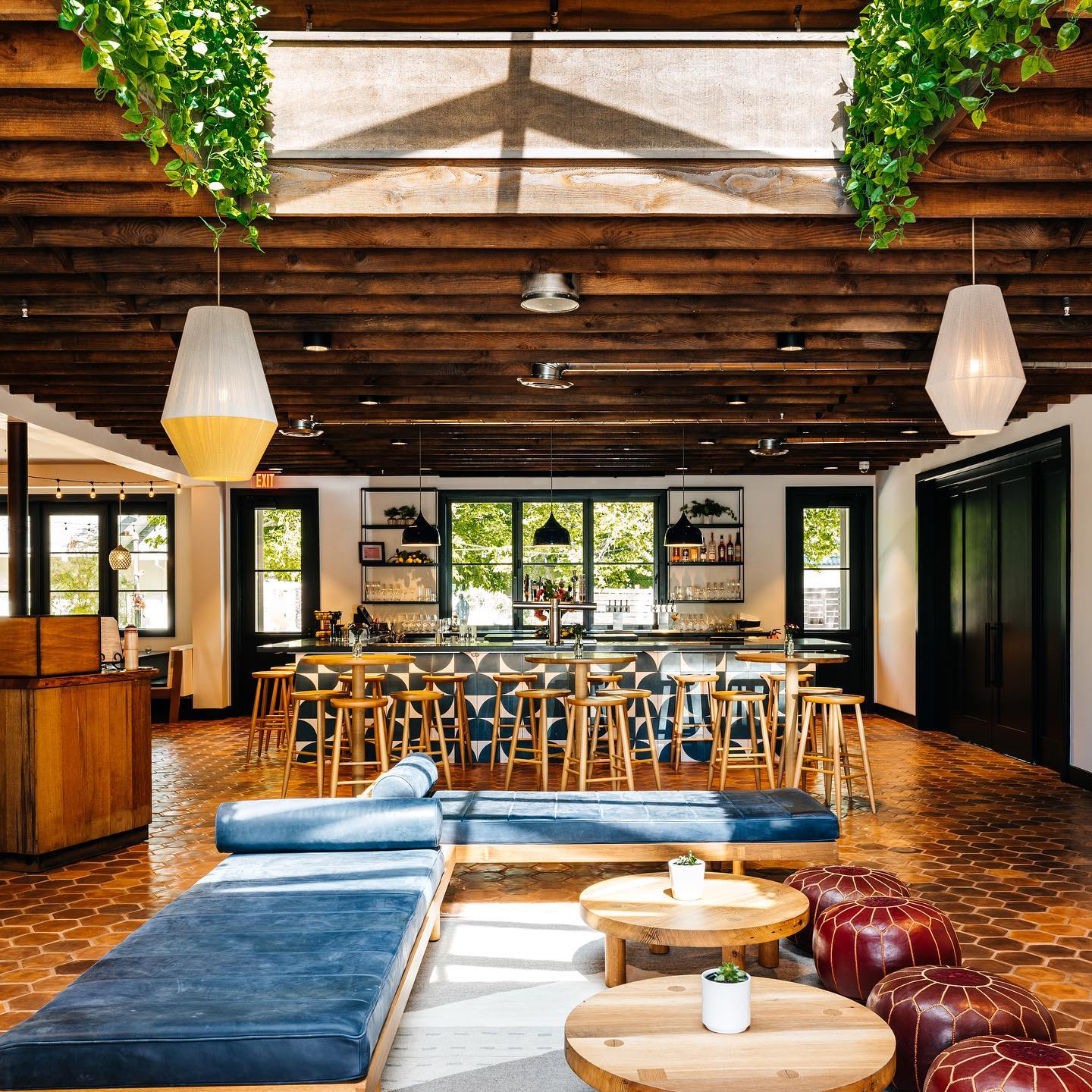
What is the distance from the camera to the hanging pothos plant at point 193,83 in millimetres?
2814

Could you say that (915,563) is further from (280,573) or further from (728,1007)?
(728,1007)

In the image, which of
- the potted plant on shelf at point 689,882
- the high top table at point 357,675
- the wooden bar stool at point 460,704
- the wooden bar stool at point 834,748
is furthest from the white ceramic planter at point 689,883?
the wooden bar stool at point 460,704

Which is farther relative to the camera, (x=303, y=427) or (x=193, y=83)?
(x=303, y=427)

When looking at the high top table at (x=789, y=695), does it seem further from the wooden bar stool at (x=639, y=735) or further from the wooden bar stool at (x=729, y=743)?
the wooden bar stool at (x=639, y=735)

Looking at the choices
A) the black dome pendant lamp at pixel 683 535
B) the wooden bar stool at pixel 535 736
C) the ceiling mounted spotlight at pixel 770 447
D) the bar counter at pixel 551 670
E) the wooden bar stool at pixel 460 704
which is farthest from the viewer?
the black dome pendant lamp at pixel 683 535

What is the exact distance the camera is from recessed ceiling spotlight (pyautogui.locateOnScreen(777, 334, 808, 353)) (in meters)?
6.23

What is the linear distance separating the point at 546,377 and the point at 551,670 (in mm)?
3352

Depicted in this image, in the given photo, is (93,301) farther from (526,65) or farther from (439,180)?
(526,65)

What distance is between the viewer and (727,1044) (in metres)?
2.55

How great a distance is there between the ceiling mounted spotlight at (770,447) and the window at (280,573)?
598 cm

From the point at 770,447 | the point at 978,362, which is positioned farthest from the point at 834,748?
the point at 978,362

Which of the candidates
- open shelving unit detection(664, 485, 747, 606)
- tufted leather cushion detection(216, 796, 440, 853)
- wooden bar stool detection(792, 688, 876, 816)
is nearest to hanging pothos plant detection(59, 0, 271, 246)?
tufted leather cushion detection(216, 796, 440, 853)

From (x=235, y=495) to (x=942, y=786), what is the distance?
9.02m

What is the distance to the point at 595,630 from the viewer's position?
12484 millimetres
